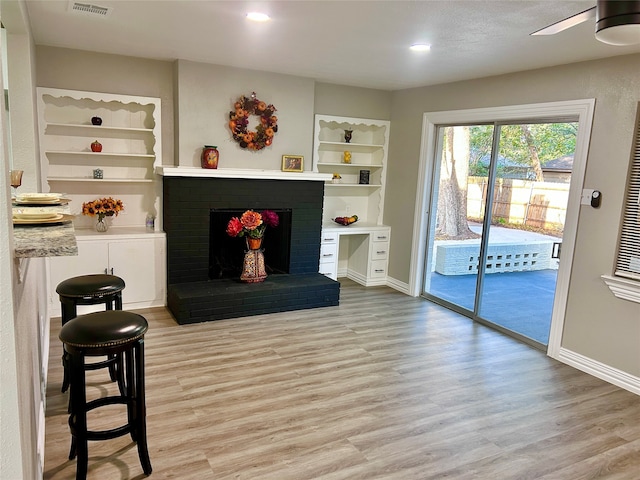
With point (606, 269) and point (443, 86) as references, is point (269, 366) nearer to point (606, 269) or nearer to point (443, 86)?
point (606, 269)

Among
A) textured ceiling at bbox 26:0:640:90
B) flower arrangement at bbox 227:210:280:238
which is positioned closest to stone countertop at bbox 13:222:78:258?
textured ceiling at bbox 26:0:640:90

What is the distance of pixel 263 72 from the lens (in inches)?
198

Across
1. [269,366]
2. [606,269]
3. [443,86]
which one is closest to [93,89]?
[269,366]

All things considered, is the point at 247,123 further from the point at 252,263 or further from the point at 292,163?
the point at 252,263

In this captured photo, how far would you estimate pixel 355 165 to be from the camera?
6023 mm

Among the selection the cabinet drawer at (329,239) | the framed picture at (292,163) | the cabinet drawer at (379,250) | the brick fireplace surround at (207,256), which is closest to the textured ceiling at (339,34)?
the framed picture at (292,163)

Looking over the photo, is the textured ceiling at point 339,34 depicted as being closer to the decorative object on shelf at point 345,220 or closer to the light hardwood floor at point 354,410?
the decorative object on shelf at point 345,220

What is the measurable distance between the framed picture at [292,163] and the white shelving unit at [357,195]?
428mm

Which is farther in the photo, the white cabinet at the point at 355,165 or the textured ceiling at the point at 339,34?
the white cabinet at the point at 355,165

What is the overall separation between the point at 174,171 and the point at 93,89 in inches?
45.1

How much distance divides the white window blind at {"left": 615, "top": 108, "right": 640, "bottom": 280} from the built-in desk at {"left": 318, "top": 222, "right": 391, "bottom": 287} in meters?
2.89

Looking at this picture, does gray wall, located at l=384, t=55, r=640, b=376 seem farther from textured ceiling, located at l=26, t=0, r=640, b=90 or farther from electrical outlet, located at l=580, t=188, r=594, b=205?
textured ceiling, located at l=26, t=0, r=640, b=90

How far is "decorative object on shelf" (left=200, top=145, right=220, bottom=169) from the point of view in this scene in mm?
4758

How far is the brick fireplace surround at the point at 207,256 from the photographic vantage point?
4.55m
